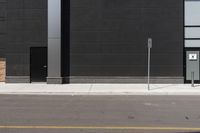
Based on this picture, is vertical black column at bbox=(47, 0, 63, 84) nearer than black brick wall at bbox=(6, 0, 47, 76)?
Yes

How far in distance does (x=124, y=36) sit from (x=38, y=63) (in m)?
5.44

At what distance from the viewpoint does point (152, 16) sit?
2719 cm

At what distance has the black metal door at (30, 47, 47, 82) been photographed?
27.6 metres

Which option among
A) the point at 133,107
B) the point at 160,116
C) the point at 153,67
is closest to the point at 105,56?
the point at 153,67

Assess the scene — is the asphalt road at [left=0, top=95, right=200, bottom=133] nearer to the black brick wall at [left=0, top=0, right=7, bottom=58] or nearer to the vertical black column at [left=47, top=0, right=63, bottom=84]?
the vertical black column at [left=47, top=0, right=63, bottom=84]

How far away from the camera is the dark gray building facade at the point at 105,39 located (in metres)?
27.2

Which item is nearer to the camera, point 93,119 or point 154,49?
point 93,119

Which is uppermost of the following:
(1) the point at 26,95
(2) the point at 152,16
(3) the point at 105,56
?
(2) the point at 152,16

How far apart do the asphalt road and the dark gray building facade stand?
33.3 ft

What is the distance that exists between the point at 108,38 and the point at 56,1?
3780mm

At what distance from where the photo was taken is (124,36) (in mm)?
27297

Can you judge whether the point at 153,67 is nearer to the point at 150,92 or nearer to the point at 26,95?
the point at 150,92

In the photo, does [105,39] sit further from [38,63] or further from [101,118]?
[101,118]

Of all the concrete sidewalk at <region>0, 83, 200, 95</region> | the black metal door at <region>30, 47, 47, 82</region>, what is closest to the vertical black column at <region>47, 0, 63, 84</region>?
the black metal door at <region>30, 47, 47, 82</region>
